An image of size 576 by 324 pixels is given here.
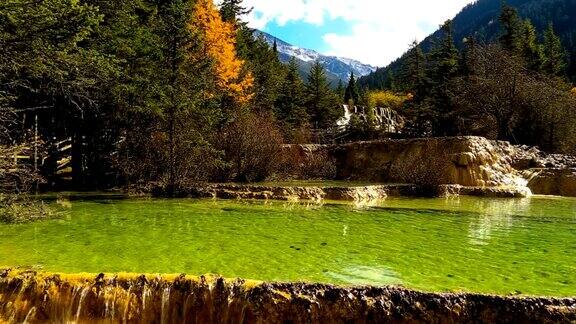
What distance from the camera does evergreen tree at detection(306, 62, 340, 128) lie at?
5583 centimetres

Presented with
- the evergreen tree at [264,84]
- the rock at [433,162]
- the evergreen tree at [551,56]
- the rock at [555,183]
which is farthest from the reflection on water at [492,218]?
the evergreen tree at [551,56]

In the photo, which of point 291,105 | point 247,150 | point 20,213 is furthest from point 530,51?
point 20,213

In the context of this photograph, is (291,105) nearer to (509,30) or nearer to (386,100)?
(386,100)

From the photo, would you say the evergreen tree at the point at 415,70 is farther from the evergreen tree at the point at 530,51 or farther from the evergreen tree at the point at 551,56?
the evergreen tree at the point at 551,56

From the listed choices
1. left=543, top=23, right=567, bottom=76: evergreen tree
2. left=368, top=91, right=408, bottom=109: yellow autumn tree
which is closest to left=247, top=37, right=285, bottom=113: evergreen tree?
left=368, top=91, right=408, bottom=109: yellow autumn tree

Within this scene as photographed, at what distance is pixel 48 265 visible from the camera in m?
7.38

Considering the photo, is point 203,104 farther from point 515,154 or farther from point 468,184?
point 515,154

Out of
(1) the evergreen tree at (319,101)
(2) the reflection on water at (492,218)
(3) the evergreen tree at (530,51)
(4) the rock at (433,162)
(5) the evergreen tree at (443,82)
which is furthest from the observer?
(1) the evergreen tree at (319,101)

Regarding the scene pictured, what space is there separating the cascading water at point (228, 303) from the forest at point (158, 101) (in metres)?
5.43

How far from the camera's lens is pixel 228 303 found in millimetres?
6164

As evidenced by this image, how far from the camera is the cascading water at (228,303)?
5.72 m

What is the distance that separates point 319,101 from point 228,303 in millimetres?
51354

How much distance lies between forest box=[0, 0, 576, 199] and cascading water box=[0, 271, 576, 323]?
543cm

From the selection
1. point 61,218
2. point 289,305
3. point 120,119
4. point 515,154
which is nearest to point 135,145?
point 120,119
